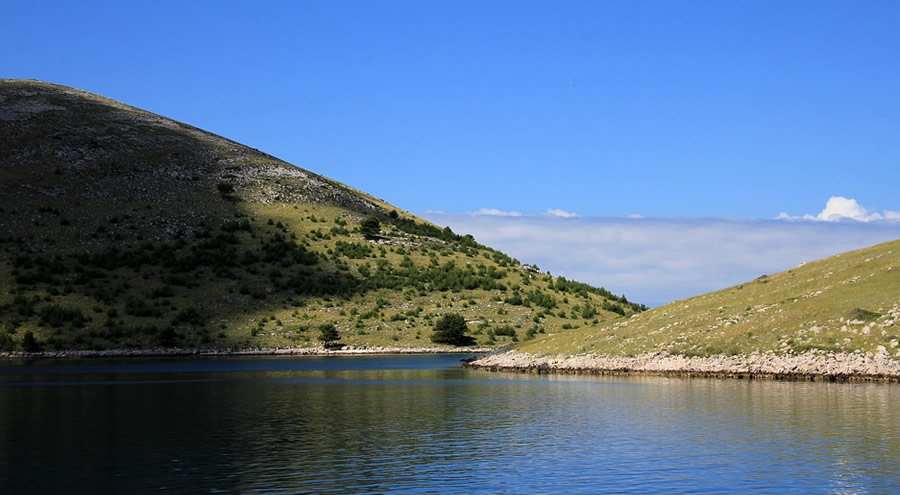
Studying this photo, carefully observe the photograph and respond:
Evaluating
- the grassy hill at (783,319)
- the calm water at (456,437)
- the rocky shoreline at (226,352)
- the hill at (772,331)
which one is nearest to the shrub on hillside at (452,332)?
the rocky shoreline at (226,352)

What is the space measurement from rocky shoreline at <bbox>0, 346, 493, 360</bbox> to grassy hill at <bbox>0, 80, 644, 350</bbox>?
152 centimetres

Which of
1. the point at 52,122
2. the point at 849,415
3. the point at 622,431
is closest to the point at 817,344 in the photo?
the point at 849,415

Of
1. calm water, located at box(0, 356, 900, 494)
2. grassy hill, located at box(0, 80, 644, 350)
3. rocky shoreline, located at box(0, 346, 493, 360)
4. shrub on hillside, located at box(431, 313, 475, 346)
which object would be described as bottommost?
calm water, located at box(0, 356, 900, 494)

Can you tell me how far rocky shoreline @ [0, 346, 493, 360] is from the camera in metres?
102

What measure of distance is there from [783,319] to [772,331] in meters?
1.65

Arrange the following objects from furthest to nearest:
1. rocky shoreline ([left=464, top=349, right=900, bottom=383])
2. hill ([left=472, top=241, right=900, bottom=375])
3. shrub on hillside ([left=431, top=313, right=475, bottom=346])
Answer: shrub on hillside ([left=431, top=313, right=475, bottom=346])
hill ([left=472, top=241, right=900, bottom=375])
rocky shoreline ([left=464, top=349, right=900, bottom=383])

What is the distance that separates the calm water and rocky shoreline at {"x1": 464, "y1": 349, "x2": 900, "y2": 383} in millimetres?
2485

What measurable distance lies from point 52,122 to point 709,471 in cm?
15899

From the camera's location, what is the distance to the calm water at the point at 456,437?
3047cm

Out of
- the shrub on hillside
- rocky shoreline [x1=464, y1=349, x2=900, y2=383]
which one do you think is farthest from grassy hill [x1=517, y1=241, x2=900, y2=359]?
the shrub on hillside

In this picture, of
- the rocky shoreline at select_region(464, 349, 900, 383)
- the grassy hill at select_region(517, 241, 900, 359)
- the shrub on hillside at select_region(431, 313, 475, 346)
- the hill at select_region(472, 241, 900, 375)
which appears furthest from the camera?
the shrub on hillside at select_region(431, 313, 475, 346)

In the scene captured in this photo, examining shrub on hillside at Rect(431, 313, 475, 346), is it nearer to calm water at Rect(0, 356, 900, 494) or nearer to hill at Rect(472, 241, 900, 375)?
hill at Rect(472, 241, 900, 375)

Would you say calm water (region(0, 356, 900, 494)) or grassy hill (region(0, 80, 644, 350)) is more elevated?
grassy hill (region(0, 80, 644, 350))

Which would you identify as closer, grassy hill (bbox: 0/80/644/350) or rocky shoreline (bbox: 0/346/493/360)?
rocky shoreline (bbox: 0/346/493/360)
